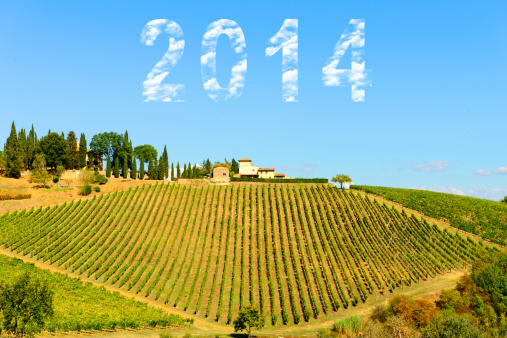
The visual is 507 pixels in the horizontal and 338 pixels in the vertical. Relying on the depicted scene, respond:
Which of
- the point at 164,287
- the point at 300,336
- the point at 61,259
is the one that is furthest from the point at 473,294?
the point at 61,259

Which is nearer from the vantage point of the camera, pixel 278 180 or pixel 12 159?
pixel 12 159

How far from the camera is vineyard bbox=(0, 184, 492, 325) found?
5722 cm

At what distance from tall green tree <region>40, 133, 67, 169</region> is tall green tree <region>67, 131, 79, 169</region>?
163 centimetres

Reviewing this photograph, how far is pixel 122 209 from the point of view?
8262 centimetres

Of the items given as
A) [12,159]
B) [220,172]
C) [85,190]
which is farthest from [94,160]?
[220,172]

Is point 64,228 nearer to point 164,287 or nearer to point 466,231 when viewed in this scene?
point 164,287

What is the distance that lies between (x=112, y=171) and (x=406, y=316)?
101m

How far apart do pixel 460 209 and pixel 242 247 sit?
49.1 metres

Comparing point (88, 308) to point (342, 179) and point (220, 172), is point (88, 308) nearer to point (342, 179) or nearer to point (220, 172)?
point (220, 172)

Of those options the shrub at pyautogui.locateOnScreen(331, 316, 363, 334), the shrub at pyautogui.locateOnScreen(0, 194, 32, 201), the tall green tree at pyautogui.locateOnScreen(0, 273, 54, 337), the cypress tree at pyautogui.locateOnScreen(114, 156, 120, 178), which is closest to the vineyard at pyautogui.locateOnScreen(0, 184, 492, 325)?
the shrub at pyautogui.locateOnScreen(331, 316, 363, 334)

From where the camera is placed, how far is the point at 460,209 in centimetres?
8369

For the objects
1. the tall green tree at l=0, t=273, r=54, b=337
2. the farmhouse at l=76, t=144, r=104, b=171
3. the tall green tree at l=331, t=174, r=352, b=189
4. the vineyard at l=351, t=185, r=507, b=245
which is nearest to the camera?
the tall green tree at l=0, t=273, r=54, b=337

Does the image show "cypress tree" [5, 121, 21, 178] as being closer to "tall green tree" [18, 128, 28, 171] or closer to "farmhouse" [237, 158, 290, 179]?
"tall green tree" [18, 128, 28, 171]

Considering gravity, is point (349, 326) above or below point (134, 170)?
below
